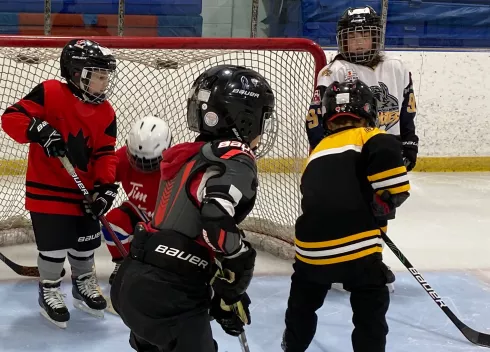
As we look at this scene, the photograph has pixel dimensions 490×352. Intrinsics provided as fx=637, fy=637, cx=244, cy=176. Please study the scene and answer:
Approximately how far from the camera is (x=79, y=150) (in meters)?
2.21

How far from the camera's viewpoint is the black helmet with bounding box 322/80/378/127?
175 centimetres

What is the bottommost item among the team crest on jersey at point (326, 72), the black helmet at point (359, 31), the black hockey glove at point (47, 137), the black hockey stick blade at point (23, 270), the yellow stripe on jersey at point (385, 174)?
the black hockey stick blade at point (23, 270)

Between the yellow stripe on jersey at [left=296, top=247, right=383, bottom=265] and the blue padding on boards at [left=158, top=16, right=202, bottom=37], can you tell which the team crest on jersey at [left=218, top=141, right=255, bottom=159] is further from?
the blue padding on boards at [left=158, top=16, right=202, bottom=37]

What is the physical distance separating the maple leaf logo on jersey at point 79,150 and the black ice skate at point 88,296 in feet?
1.39

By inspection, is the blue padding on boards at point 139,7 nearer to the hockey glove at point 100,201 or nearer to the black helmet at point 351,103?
the hockey glove at point 100,201

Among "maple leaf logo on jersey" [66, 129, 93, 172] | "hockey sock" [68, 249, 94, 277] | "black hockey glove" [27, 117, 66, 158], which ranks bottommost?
"hockey sock" [68, 249, 94, 277]

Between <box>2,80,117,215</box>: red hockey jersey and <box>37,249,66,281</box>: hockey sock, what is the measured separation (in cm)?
15

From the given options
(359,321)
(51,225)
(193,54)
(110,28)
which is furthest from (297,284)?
(110,28)

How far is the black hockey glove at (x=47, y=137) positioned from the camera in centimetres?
204

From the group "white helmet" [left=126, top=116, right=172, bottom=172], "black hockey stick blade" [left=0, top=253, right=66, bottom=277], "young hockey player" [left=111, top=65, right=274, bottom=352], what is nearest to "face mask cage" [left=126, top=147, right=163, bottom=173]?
"white helmet" [left=126, top=116, right=172, bottom=172]

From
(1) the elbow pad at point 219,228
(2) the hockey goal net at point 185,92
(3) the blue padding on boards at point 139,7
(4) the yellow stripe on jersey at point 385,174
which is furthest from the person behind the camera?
(3) the blue padding on boards at point 139,7

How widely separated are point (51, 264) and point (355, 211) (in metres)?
1.15

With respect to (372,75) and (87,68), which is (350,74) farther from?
(87,68)

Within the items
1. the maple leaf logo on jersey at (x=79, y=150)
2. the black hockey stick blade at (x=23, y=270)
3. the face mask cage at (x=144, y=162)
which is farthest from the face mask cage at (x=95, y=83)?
the black hockey stick blade at (x=23, y=270)
